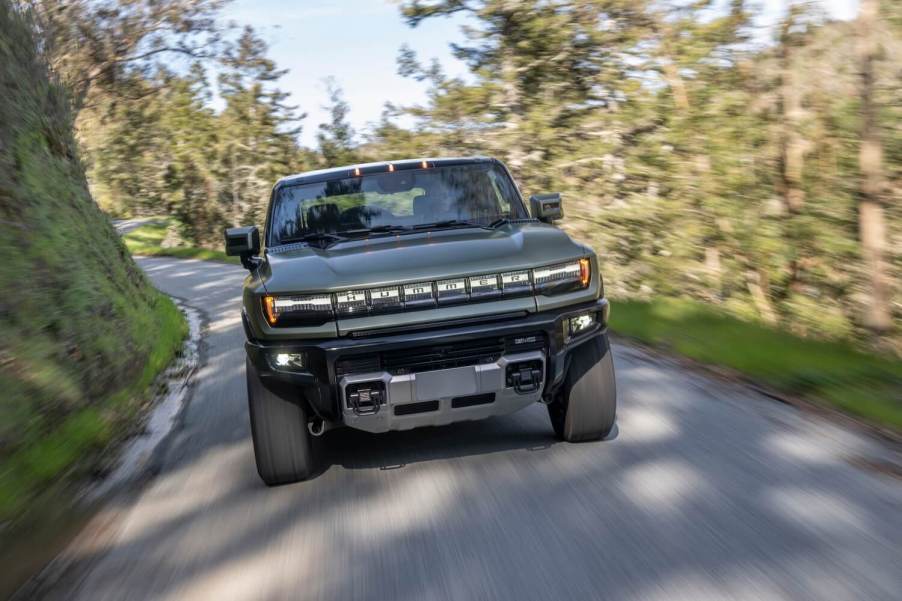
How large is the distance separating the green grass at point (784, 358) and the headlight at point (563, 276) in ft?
6.79

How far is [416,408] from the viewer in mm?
4504

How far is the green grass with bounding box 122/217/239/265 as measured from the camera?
113 ft

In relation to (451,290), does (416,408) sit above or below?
below

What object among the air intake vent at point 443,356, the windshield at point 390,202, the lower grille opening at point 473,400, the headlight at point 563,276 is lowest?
the lower grille opening at point 473,400

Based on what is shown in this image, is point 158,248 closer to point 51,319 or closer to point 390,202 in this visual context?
point 51,319

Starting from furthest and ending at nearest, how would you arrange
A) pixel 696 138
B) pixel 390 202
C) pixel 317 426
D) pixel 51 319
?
pixel 696 138 < pixel 51 319 < pixel 390 202 < pixel 317 426

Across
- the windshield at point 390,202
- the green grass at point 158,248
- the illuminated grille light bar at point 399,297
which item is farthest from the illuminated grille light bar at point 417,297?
the green grass at point 158,248

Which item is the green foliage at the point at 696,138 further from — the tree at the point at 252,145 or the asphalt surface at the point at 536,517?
the tree at the point at 252,145

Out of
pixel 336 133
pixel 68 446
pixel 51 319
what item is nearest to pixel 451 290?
pixel 68 446

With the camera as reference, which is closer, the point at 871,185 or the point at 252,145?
the point at 871,185

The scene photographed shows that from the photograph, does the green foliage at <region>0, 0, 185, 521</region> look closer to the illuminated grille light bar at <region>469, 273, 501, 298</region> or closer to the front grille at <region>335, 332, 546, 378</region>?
Result: the front grille at <region>335, 332, 546, 378</region>

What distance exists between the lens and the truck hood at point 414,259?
4.47 m

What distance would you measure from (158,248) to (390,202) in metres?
43.0

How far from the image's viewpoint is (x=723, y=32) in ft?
38.9
